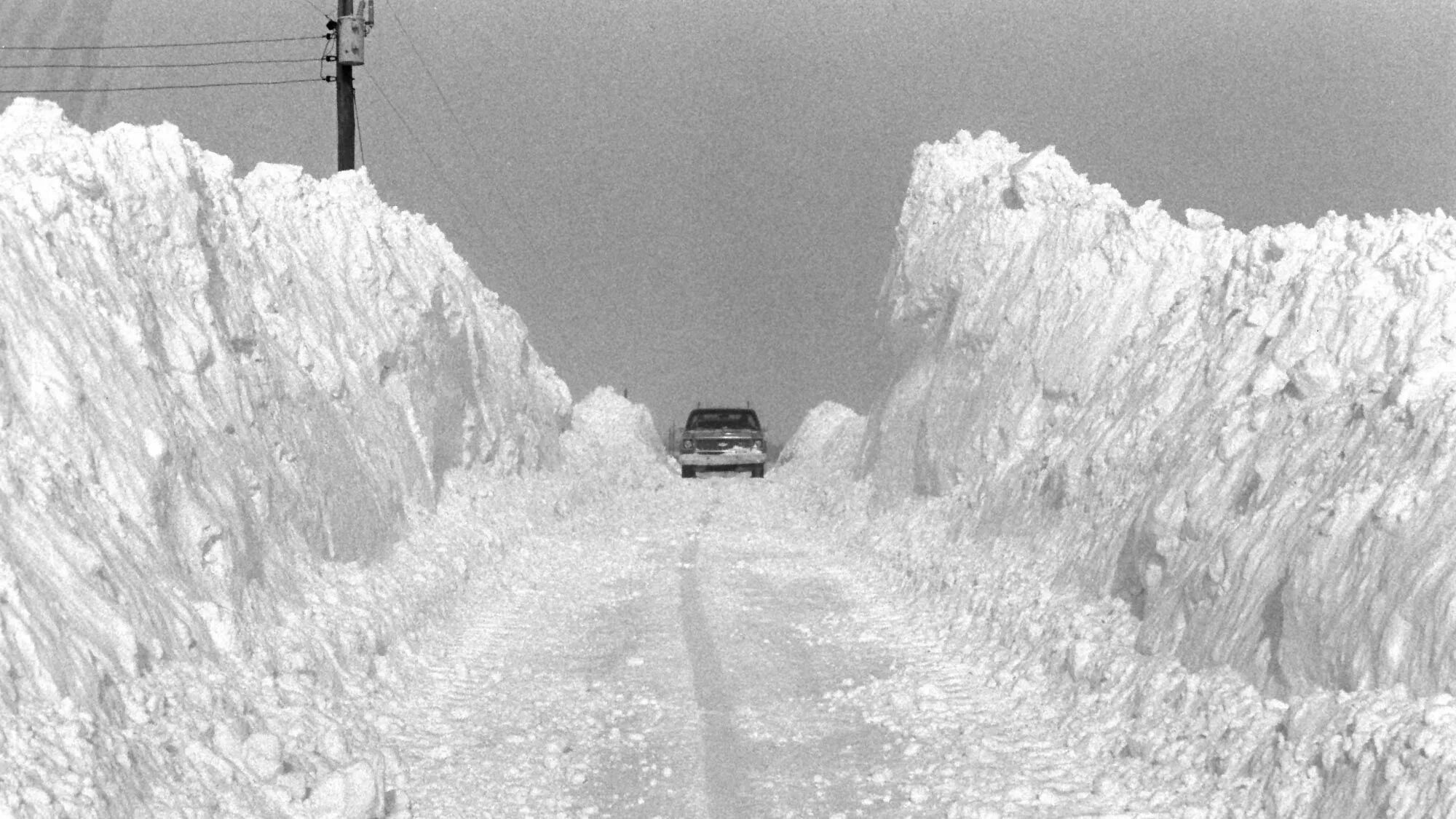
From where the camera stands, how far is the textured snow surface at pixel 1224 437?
7.71 meters

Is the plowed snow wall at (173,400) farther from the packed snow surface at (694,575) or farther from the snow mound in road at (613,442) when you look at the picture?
the snow mound in road at (613,442)

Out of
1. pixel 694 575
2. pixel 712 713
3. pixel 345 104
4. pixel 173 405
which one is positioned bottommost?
pixel 694 575

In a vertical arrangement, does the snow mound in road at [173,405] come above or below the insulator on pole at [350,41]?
below

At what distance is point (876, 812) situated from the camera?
8.25 m

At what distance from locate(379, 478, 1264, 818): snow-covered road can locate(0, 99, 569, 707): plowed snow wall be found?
1.65 m

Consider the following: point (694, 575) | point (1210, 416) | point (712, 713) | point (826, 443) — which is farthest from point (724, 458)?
point (712, 713)

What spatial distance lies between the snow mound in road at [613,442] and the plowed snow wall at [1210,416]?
8.41 metres

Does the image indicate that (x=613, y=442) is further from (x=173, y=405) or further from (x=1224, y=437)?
(x=1224, y=437)

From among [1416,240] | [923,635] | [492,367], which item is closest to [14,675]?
[923,635]

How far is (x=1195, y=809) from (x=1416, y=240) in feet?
18.4

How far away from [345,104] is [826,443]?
51.2ft

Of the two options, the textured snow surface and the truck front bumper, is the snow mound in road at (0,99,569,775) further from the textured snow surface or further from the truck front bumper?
the truck front bumper

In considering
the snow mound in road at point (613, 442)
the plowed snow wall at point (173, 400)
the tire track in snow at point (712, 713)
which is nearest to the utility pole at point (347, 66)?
the plowed snow wall at point (173, 400)

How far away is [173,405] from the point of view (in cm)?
1110
